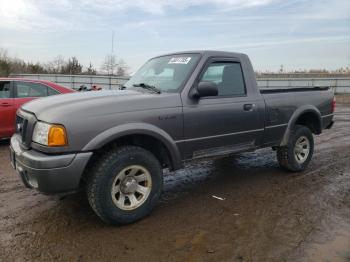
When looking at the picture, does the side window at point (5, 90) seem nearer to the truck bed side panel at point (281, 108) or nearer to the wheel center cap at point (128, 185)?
the wheel center cap at point (128, 185)

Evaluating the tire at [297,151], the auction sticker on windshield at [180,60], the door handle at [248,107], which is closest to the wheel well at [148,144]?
the auction sticker on windshield at [180,60]

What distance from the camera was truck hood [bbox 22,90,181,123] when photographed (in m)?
3.66

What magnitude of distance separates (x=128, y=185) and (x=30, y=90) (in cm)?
518

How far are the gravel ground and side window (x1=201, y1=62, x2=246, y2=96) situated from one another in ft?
4.66

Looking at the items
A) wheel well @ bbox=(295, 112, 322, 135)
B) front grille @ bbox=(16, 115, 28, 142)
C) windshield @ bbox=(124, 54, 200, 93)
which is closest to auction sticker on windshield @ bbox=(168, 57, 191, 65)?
windshield @ bbox=(124, 54, 200, 93)

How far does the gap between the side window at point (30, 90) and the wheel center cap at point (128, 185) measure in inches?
198

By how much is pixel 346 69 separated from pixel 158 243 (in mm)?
40293

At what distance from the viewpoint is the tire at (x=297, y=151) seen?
5879mm

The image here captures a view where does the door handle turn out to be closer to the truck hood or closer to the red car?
the truck hood

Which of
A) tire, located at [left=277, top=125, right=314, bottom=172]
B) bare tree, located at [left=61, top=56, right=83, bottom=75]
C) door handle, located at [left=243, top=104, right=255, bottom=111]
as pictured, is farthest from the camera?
bare tree, located at [left=61, top=56, right=83, bottom=75]

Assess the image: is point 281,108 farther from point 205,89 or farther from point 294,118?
point 205,89

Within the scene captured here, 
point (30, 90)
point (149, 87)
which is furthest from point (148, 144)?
point (30, 90)

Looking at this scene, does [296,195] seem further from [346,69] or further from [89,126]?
[346,69]

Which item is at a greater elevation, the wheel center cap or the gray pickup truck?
the gray pickup truck
